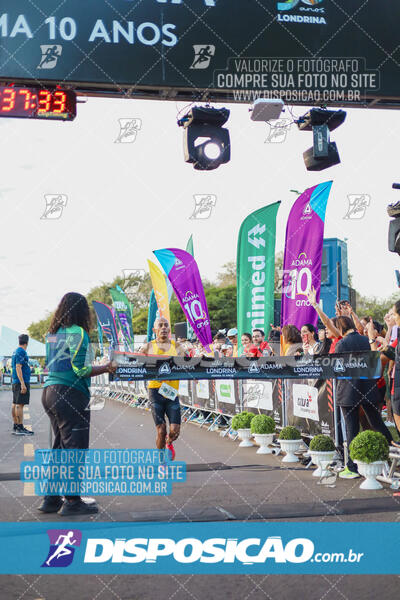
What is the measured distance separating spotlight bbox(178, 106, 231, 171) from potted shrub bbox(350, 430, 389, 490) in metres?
3.84

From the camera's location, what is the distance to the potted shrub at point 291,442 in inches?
363

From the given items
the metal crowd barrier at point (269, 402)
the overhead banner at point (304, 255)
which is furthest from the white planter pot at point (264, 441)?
the overhead banner at point (304, 255)

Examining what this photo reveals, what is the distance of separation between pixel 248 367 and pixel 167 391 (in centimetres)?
103

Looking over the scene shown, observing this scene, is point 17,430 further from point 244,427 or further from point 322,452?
point 322,452

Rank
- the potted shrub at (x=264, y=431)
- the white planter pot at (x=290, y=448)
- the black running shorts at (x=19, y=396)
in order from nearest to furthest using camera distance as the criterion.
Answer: the white planter pot at (x=290, y=448) < the potted shrub at (x=264, y=431) < the black running shorts at (x=19, y=396)

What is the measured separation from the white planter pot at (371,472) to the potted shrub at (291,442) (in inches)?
78.1

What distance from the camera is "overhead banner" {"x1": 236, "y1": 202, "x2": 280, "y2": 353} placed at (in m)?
11.8

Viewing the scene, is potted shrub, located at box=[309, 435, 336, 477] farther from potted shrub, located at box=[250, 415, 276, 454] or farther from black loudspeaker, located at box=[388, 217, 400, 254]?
black loudspeaker, located at box=[388, 217, 400, 254]

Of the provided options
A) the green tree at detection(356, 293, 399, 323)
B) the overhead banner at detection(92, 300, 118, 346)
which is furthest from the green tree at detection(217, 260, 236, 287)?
the overhead banner at detection(92, 300, 118, 346)

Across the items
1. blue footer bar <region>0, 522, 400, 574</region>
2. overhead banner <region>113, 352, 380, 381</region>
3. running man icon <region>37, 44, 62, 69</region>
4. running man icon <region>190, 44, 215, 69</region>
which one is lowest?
blue footer bar <region>0, 522, 400, 574</region>

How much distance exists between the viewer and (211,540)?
16.4ft

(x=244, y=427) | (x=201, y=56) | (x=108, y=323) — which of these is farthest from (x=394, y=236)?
(x=108, y=323)

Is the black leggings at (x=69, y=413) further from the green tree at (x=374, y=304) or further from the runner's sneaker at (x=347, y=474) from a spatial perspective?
the green tree at (x=374, y=304)

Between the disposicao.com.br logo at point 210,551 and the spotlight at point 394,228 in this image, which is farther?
the spotlight at point 394,228
